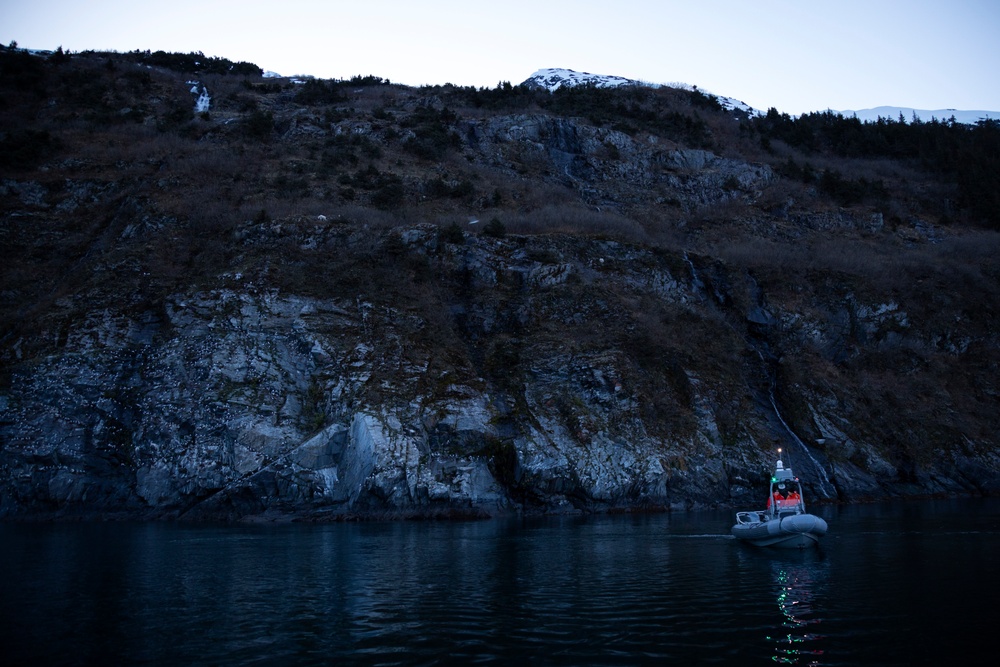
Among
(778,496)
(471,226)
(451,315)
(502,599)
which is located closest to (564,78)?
(471,226)

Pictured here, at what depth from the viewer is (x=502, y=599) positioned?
711 inches

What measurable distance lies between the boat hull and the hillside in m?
15.2

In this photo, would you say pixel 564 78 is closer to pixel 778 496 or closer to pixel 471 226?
pixel 471 226

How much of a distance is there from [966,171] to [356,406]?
8897 centimetres

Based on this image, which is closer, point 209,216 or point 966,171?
point 209,216

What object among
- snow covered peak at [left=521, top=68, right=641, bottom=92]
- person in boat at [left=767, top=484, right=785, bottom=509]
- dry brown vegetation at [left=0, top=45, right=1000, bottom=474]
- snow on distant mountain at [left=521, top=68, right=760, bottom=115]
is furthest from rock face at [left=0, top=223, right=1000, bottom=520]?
snow covered peak at [left=521, top=68, right=641, bottom=92]

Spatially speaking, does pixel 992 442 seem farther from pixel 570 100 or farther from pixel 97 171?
pixel 97 171

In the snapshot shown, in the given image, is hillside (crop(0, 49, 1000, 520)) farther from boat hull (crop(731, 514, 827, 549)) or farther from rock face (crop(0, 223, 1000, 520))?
boat hull (crop(731, 514, 827, 549))

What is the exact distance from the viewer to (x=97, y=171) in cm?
6506

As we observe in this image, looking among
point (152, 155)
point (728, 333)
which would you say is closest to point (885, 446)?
point (728, 333)

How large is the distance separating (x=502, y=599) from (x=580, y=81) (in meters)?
134

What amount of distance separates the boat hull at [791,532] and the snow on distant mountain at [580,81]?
330ft

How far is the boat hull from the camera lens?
2609 centimetres

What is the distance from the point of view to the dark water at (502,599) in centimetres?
1327
